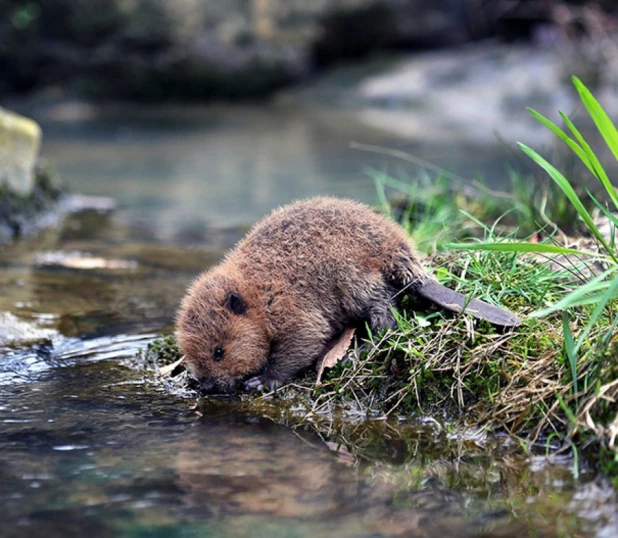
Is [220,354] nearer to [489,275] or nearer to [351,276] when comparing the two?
[351,276]

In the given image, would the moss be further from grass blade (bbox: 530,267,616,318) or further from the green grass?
grass blade (bbox: 530,267,616,318)

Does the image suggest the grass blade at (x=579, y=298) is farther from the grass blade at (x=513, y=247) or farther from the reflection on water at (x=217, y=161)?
the reflection on water at (x=217, y=161)

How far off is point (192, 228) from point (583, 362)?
5.99 metres

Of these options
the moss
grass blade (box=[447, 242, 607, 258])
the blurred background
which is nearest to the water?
grass blade (box=[447, 242, 607, 258])

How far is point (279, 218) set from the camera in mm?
4883

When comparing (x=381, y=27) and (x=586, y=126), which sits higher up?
(x=381, y=27)

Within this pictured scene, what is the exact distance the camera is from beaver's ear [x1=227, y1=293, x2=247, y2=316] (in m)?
4.51

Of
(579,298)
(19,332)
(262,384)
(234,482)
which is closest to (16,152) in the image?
(19,332)

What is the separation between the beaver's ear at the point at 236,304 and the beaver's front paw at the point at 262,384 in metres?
0.38

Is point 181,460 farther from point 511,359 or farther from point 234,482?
point 511,359

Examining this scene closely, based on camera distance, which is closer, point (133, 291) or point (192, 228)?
point (133, 291)

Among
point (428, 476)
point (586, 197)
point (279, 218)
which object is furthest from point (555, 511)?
point (586, 197)

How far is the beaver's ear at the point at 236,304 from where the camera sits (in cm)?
451

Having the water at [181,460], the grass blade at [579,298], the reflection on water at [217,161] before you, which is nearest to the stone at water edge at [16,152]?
the reflection on water at [217,161]
